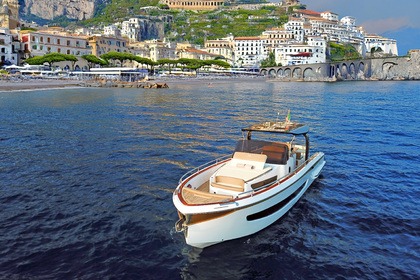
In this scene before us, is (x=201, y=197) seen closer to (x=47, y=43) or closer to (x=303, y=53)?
(x=47, y=43)

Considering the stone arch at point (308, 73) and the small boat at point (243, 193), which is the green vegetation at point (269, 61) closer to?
the stone arch at point (308, 73)

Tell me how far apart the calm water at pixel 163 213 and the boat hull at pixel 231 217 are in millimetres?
443

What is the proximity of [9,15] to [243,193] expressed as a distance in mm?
140851

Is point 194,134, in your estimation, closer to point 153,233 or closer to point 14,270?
point 153,233

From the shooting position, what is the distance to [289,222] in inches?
552

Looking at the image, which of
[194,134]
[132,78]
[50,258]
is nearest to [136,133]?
[194,134]

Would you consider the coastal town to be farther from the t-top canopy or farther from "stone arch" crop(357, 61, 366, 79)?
the t-top canopy

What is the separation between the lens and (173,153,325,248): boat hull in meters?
11.2

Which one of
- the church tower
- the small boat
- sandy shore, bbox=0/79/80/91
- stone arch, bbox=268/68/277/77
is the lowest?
the small boat

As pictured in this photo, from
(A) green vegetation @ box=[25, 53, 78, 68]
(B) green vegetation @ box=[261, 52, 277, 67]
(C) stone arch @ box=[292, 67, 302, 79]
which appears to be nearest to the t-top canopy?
(A) green vegetation @ box=[25, 53, 78, 68]

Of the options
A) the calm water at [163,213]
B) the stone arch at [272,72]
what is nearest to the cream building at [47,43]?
the calm water at [163,213]

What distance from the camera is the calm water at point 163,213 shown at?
10.9 meters

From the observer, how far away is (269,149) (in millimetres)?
15484

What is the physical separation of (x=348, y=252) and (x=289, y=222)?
2.57 m
